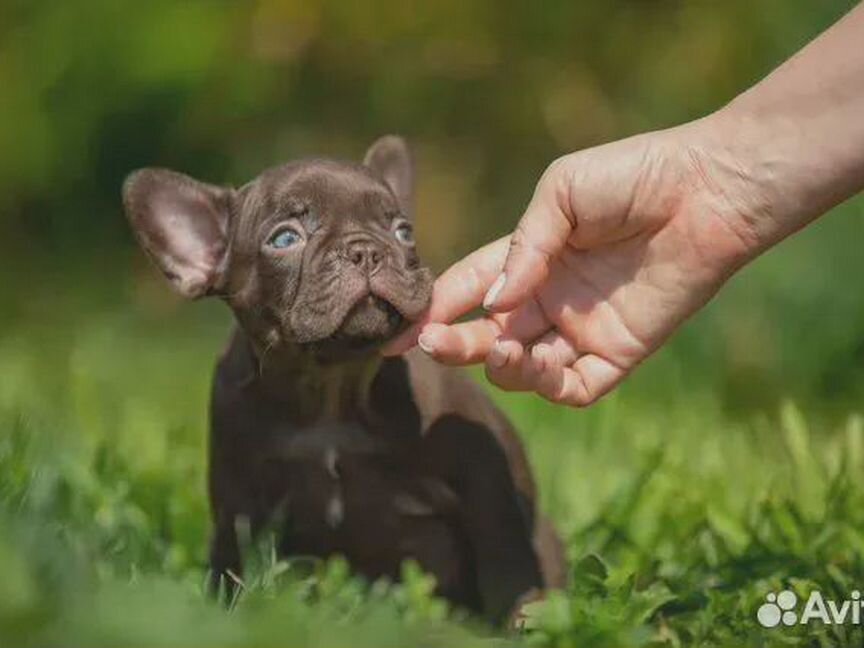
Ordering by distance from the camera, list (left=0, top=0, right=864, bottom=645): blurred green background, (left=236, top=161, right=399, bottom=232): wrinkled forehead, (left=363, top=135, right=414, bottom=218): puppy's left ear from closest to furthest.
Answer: (left=236, top=161, right=399, bottom=232): wrinkled forehead, (left=363, top=135, right=414, bottom=218): puppy's left ear, (left=0, top=0, right=864, bottom=645): blurred green background

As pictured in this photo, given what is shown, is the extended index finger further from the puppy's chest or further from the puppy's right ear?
the puppy's right ear

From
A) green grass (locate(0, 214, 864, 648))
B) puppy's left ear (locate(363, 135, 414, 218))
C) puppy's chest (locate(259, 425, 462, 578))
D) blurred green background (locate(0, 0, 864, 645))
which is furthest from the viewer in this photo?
blurred green background (locate(0, 0, 864, 645))

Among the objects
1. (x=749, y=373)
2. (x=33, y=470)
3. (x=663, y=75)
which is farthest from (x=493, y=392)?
(x=663, y=75)

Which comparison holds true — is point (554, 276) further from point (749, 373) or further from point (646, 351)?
point (749, 373)

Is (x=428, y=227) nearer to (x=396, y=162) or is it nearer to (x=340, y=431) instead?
(x=396, y=162)

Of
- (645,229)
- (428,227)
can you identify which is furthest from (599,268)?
(428,227)

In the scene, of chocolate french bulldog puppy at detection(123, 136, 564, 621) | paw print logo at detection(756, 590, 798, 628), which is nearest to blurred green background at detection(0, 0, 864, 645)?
chocolate french bulldog puppy at detection(123, 136, 564, 621)

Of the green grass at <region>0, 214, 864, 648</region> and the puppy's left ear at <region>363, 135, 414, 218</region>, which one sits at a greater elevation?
the puppy's left ear at <region>363, 135, 414, 218</region>
